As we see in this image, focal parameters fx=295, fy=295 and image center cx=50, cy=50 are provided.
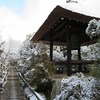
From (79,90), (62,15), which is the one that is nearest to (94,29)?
(79,90)

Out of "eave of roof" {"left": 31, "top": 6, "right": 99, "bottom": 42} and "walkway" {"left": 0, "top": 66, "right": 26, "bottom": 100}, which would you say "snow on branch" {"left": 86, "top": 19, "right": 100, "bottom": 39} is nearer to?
"eave of roof" {"left": 31, "top": 6, "right": 99, "bottom": 42}

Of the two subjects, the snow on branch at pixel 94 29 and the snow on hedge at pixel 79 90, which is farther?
the snow on branch at pixel 94 29

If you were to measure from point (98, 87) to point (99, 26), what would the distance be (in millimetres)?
1879

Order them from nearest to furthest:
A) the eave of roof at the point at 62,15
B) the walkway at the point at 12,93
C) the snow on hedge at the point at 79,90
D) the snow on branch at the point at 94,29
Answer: the snow on hedge at the point at 79,90
the snow on branch at the point at 94,29
the eave of roof at the point at 62,15
the walkway at the point at 12,93

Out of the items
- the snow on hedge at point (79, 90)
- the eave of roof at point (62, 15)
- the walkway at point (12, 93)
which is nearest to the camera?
the snow on hedge at point (79, 90)

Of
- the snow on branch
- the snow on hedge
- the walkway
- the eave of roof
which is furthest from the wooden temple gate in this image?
the snow on hedge

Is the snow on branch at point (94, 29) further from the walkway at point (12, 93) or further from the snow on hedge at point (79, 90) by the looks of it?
the walkway at point (12, 93)

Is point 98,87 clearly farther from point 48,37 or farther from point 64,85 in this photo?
point 48,37

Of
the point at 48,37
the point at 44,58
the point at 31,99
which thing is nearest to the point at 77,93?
the point at 31,99

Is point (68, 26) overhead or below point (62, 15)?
below

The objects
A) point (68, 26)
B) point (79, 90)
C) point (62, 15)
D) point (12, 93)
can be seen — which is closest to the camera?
point (79, 90)

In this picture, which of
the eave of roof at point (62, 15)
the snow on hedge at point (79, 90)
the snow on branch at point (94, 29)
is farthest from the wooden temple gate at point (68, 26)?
the snow on hedge at point (79, 90)

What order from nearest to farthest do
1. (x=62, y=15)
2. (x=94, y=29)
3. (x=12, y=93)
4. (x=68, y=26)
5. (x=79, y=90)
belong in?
(x=79, y=90)
(x=94, y=29)
(x=62, y=15)
(x=68, y=26)
(x=12, y=93)

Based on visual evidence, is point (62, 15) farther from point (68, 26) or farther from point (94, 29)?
point (94, 29)
